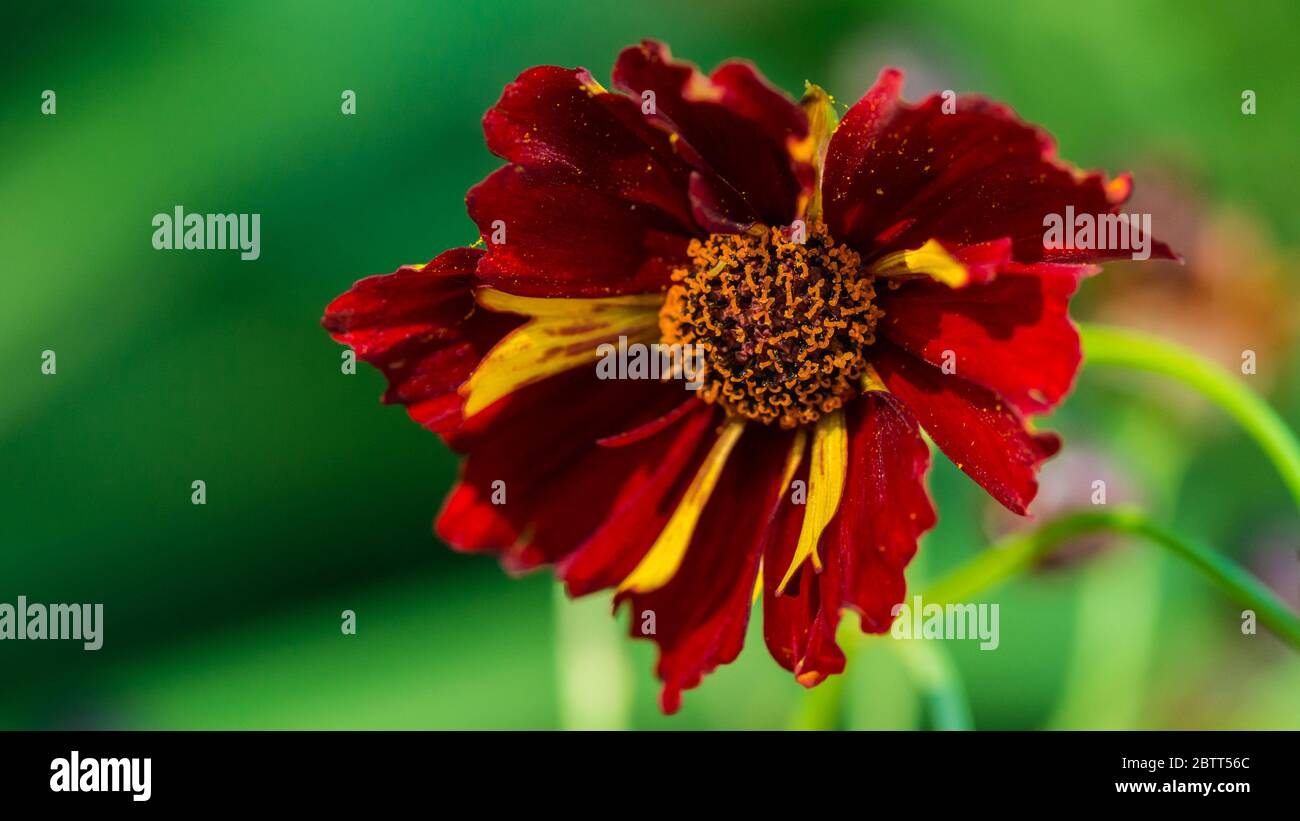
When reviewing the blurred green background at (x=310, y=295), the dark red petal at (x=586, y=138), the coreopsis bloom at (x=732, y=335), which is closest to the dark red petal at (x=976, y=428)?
the coreopsis bloom at (x=732, y=335)

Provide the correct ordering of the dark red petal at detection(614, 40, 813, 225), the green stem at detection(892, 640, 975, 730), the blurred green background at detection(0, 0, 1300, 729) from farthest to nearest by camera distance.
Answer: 1. the blurred green background at detection(0, 0, 1300, 729)
2. the green stem at detection(892, 640, 975, 730)
3. the dark red petal at detection(614, 40, 813, 225)

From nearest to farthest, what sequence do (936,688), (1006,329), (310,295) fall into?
(1006,329) < (936,688) < (310,295)

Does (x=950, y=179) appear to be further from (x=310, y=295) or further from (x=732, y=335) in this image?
(x=310, y=295)

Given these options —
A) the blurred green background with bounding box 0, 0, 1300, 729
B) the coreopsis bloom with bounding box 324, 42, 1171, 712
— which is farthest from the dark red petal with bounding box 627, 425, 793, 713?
the blurred green background with bounding box 0, 0, 1300, 729

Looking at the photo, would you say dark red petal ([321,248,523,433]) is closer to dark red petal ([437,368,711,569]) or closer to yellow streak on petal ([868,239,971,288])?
dark red petal ([437,368,711,569])

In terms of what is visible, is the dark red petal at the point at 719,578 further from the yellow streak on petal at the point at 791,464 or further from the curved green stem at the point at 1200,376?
the curved green stem at the point at 1200,376

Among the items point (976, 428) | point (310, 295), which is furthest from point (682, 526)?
point (310, 295)
